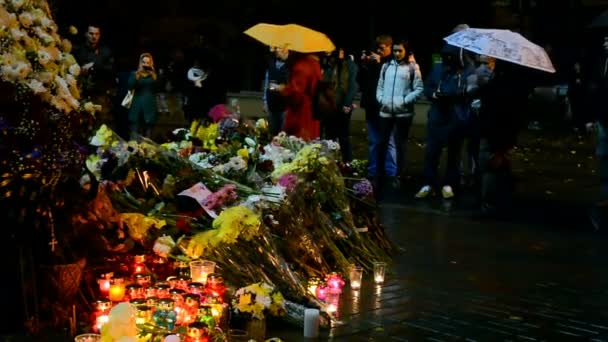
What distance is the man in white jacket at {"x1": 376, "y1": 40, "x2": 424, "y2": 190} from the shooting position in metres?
12.2

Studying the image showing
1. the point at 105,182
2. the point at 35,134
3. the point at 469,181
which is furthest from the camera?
the point at 469,181

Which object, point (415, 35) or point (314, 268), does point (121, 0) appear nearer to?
point (415, 35)

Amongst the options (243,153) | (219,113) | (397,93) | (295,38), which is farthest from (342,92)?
(243,153)

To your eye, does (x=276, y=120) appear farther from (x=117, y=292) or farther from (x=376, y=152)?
(x=117, y=292)

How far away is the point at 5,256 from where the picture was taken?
5.59 m

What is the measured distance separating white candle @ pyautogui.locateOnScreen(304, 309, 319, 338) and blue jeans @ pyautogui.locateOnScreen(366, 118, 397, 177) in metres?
6.83

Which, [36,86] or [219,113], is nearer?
[36,86]

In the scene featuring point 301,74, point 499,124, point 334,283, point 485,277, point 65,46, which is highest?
point 65,46

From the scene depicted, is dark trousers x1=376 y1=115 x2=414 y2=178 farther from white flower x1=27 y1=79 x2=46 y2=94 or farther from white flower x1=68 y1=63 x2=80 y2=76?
white flower x1=27 y1=79 x2=46 y2=94

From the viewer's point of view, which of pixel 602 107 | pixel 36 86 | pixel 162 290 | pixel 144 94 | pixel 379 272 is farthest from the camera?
pixel 144 94

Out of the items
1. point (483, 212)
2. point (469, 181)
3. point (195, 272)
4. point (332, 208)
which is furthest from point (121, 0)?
point (195, 272)

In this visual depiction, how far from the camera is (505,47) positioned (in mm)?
→ 9789

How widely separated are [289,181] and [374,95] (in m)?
5.25

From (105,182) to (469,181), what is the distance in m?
6.87
